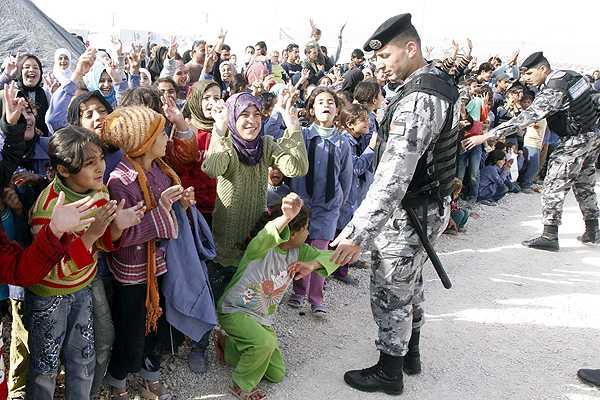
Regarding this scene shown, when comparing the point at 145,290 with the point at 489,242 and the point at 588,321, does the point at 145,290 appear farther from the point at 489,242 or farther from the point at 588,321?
the point at 489,242

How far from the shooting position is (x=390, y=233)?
10.0 feet

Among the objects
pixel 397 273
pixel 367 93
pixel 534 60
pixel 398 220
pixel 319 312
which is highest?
pixel 534 60

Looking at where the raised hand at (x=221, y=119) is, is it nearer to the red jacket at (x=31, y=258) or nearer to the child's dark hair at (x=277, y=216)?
the child's dark hair at (x=277, y=216)

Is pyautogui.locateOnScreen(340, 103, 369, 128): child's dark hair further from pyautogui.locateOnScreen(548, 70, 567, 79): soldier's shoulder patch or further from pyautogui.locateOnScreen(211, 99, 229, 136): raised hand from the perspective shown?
pyautogui.locateOnScreen(548, 70, 567, 79): soldier's shoulder patch

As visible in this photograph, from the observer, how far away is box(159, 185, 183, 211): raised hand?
2.46 m

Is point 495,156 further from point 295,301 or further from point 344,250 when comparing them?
point 344,250

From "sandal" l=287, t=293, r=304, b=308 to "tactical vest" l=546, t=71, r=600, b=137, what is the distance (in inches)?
151

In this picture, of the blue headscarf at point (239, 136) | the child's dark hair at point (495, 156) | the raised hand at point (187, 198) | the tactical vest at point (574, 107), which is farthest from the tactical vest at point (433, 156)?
the child's dark hair at point (495, 156)

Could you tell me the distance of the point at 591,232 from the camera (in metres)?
6.37

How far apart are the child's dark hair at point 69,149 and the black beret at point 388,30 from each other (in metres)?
1.63

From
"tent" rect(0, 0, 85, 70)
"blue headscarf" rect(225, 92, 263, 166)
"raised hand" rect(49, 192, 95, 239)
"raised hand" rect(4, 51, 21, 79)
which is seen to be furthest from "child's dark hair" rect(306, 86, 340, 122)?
"tent" rect(0, 0, 85, 70)

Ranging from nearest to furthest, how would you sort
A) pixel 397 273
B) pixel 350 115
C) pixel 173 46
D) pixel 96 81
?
A: pixel 397 273, pixel 350 115, pixel 96 81, pixel 173 46

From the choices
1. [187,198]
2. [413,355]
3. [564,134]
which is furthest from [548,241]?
[187,198]

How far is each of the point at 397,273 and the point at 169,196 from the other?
143cm
